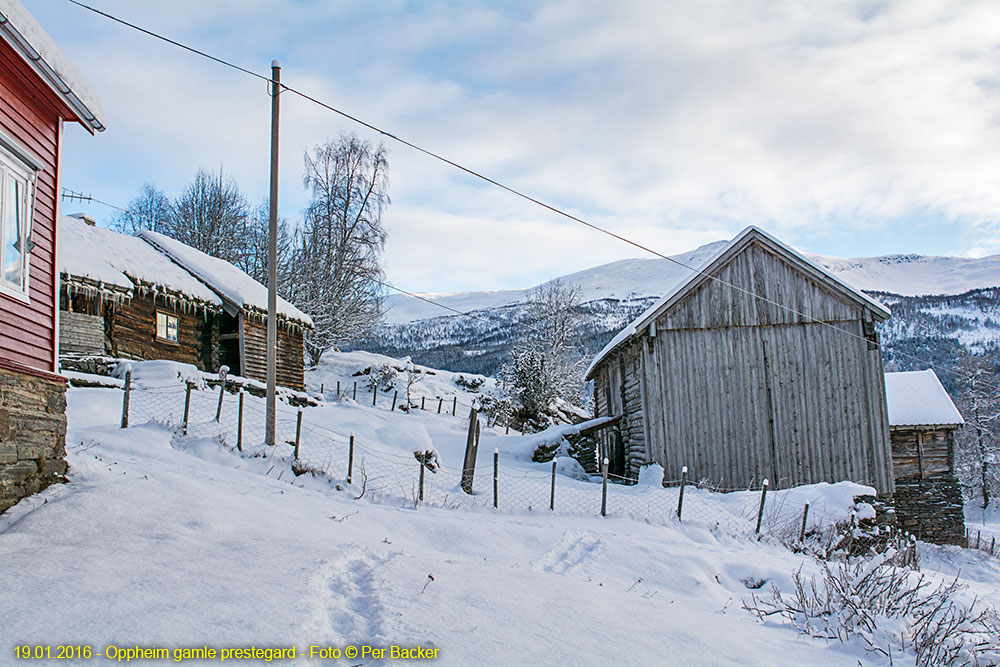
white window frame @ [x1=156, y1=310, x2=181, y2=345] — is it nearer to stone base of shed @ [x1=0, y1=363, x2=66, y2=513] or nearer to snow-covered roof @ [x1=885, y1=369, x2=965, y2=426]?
stone base of shed @ [x1=0, y1=363, x2=66, y2=513]

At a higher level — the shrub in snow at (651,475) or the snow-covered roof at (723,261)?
the snow-covered roof at (723,261)

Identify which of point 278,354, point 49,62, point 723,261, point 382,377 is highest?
point 49,62

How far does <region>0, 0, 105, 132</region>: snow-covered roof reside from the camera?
261 inches

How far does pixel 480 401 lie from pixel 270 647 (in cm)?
3290

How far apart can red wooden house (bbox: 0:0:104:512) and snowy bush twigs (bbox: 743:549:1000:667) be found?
744 centimetres

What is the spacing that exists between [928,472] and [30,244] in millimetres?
23182

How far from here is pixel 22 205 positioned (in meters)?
7.43

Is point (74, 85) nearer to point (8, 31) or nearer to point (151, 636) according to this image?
point (8, 31)

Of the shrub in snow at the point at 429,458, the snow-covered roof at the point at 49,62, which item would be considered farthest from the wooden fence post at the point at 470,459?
the snow-covered roof at the point at 49,62

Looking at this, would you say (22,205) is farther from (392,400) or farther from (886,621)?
(392,400)

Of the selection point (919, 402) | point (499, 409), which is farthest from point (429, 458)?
point (499, 409)

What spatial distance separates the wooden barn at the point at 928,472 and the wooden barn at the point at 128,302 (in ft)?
78.0

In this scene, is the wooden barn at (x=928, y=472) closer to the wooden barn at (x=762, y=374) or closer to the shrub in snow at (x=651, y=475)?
the wooden barn at (x=762, y=374)

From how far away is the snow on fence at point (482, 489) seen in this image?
A: 38.1ft
